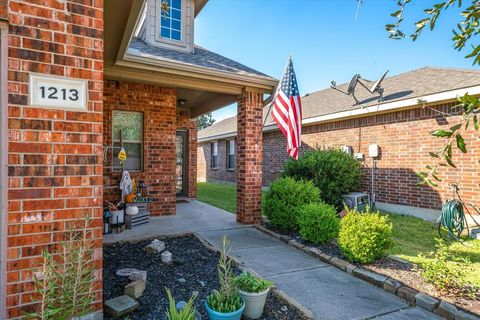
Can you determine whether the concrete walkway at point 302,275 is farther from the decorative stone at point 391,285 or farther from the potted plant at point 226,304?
the potted plant at point 226,304

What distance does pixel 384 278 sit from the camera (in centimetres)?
358

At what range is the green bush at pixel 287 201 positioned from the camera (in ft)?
18.5

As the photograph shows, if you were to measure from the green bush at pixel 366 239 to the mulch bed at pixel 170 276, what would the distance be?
1.54 metres

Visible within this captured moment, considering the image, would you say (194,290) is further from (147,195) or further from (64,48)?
(147,195)

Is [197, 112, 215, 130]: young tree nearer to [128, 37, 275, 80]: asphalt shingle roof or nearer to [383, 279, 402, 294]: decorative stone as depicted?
[128, 37, 275, 80]: asphalt shingle roof

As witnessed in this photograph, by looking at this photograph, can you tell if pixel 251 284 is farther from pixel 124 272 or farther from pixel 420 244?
pixel 420 244

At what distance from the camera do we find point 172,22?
7969 mm

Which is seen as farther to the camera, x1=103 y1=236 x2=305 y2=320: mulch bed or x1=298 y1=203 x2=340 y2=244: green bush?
x1=298 y1=203 x2=340 y2=244: green bush

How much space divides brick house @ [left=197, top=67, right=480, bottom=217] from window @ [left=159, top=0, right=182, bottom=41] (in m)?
5.45

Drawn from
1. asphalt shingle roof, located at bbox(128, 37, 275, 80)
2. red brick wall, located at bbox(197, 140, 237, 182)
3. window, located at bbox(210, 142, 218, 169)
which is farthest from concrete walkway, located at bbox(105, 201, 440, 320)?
window, located at bbox(210, 142, 218, 169)

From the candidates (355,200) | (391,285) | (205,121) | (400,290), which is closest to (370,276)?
(391,285)

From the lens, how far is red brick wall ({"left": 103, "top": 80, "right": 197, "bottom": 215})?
655 cm

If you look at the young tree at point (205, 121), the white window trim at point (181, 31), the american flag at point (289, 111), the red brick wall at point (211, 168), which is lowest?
the red brick wall at point (211, 168)

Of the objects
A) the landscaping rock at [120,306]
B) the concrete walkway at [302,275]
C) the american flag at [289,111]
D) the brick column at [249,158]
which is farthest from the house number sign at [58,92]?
the brick column at [249,158]
